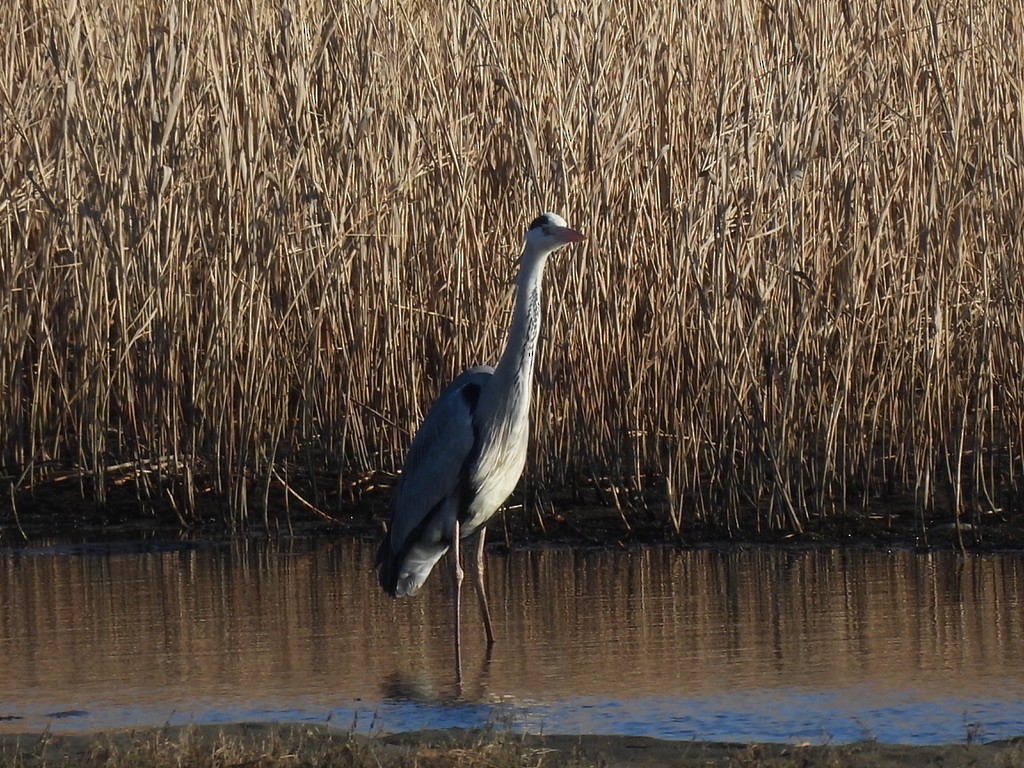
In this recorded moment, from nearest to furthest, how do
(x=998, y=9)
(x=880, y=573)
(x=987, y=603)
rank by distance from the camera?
(x=987, y=603) → (x=880, y=573) → (x=998, y=9)

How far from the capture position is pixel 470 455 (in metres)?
6.28

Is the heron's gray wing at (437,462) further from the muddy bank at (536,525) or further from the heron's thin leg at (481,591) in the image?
the muddy bank at (536,525)

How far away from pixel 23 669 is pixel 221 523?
100 inches

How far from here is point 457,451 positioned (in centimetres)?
630

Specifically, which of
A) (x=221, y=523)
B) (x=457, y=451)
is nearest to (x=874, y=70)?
(x=457, y=451)

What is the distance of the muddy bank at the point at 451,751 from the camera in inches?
159

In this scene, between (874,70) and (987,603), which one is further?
(874,70)

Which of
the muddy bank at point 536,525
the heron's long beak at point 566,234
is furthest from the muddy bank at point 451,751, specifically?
the muddy bank at point 536,525

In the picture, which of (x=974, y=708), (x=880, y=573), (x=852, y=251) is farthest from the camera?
(x=852, y=251)

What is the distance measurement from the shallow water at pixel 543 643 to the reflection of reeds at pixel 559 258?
0.62 meters

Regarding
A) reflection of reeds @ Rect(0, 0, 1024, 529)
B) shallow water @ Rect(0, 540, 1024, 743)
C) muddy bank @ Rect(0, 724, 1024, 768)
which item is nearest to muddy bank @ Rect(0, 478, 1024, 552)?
reflection of reeds @ Rect(0, 0, 1024, 529)

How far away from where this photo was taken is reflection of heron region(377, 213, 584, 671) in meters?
6.14

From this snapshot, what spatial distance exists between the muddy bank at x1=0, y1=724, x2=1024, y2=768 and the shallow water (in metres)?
0.20

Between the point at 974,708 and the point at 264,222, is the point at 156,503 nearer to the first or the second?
the point at 264,222
